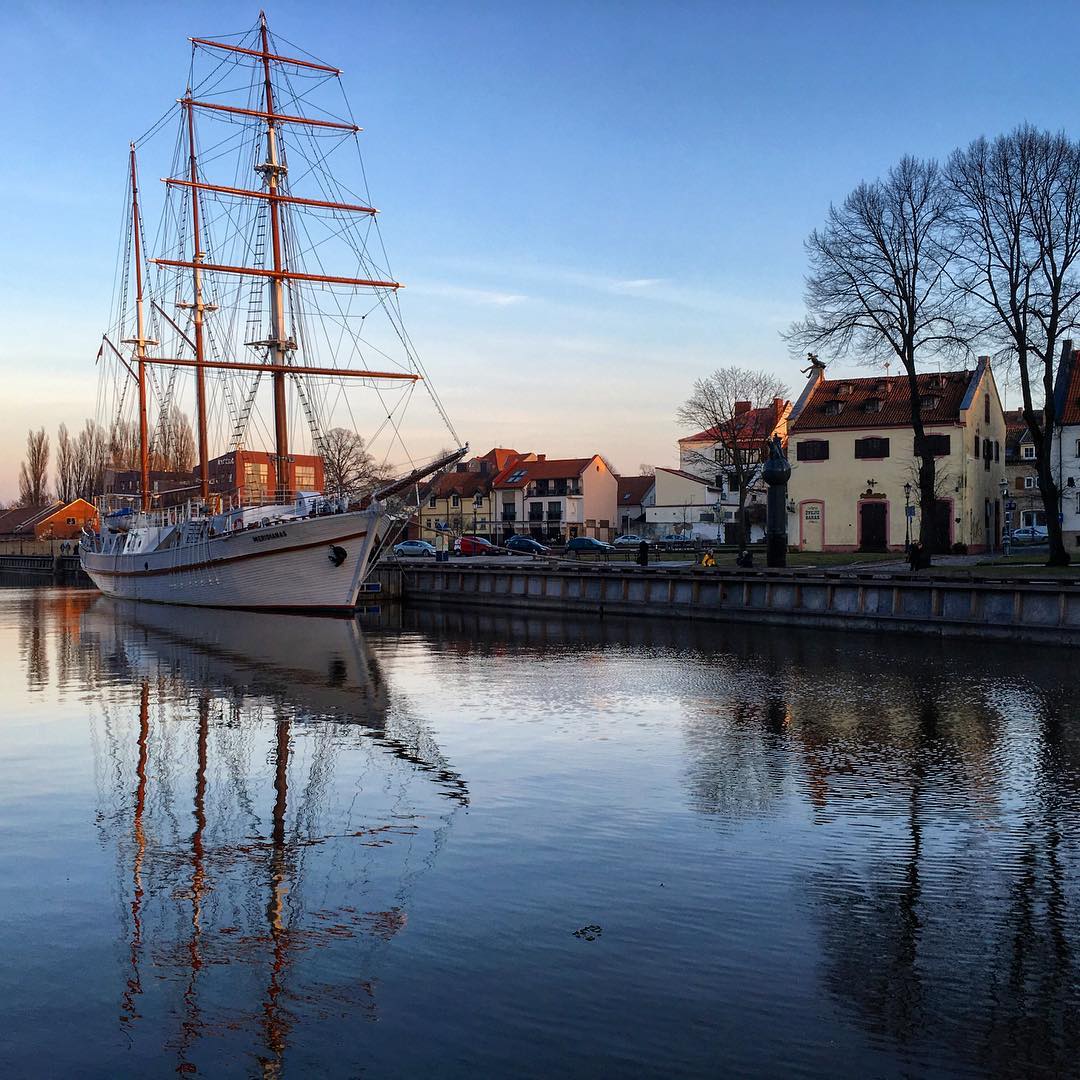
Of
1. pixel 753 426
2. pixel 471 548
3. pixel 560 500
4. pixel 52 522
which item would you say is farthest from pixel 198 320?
pixel 52 522

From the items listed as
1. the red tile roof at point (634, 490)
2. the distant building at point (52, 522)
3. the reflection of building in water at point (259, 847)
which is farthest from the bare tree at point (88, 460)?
the reflection of building in water at point (259, 847)

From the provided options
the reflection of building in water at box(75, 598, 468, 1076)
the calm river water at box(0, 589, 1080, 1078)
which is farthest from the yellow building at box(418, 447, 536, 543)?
the calm river water at box(0, 589, 1080, 1078)

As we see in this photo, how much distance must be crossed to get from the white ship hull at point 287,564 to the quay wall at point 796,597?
25.8 ft

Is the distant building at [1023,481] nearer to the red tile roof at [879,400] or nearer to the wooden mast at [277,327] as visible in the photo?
the red tile roof at [879,400]

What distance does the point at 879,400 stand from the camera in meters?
64.7

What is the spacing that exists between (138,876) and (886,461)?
58.0m

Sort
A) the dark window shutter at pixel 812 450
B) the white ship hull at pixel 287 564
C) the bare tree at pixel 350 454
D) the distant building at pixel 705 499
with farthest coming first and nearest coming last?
1. the bare tree at pixel 350 454
2. the distant building at pixel 705 499
3. the dark window shutter at pixel 812 450
4. the white ship hull at pixel 287 564

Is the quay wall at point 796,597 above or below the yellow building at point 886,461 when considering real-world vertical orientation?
below

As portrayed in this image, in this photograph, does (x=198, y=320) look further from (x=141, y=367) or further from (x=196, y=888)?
(x=196, y=888)

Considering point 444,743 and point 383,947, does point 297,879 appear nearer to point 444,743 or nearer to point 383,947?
point 383,947

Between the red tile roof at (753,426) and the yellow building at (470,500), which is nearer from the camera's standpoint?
the red tile roof at (753,426)

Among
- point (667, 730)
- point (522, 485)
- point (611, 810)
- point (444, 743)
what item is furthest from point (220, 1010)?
point (522, 485)

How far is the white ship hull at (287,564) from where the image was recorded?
4662 centimetres

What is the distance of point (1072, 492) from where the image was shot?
64.8m
